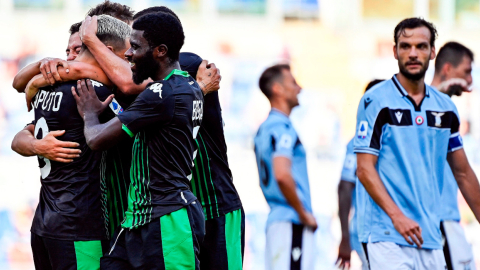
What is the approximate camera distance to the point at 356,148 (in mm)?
4949

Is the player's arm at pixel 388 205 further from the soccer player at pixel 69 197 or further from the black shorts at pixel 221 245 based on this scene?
the soccer player at pixel 69 197

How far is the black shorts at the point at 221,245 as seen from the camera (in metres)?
4.84

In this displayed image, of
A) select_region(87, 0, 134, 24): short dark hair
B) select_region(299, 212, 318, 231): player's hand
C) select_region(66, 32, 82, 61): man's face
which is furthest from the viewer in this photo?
select_region(299, 212, 318, 231): player's hand

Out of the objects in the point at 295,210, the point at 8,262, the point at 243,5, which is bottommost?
the point at 8,262

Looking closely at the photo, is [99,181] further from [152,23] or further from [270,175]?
[270,175]

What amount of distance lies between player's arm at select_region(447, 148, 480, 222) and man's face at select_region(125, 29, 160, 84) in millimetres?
2330

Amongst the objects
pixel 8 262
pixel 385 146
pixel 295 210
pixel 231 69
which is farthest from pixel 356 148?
pixel 231 69

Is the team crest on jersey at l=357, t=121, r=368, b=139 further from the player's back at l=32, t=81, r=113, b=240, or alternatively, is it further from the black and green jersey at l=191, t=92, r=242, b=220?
the player's back at l=32, t=81, r=113, b=240

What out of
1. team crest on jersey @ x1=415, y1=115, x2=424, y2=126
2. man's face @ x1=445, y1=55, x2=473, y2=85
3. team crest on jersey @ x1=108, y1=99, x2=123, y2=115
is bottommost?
team crest on jersey @ x1=415, y1=115, x2=424, y2=126

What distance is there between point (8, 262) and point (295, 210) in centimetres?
729

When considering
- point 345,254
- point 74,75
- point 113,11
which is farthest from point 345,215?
point 74,75

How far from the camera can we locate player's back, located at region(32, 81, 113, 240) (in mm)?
4176

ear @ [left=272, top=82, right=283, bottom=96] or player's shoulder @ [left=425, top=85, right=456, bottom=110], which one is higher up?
ear @ [left=272, top=82, right=283, bottom=96]

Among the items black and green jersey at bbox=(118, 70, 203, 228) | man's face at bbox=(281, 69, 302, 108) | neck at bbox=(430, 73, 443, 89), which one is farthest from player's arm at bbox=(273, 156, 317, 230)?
black and green jersey at bbox=(118, 70, 203, 228)
